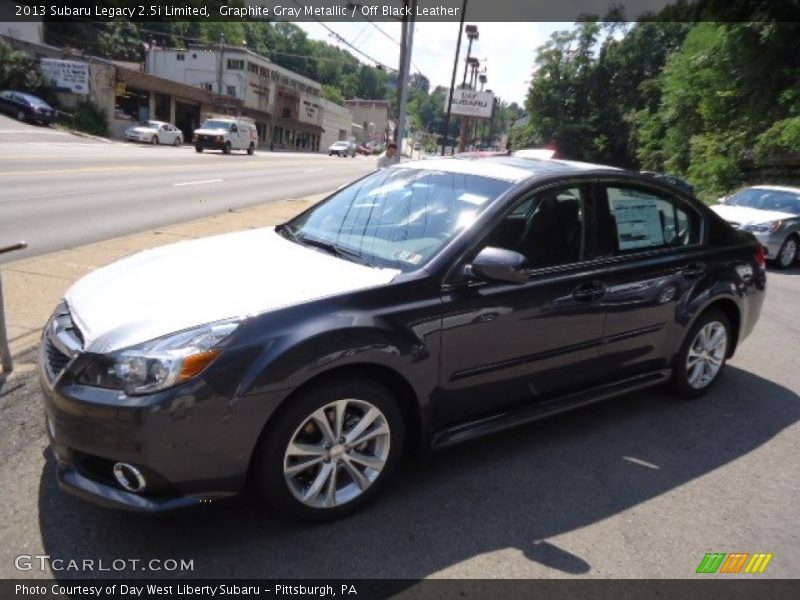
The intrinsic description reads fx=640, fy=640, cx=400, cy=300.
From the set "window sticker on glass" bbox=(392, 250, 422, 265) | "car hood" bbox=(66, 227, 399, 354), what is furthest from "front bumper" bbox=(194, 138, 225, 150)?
"window sticker on glass" bbox=(392, 250, 422, 265)

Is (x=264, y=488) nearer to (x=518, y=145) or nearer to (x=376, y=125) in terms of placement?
(x=518, y=145)

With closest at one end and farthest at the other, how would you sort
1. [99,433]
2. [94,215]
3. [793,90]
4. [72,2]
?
[99,433], [94,215], [793,90], [72,2]

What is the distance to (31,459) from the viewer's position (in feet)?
10.6

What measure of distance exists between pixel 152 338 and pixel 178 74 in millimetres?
71488

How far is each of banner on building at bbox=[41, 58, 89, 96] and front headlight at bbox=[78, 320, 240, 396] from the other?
42570mm

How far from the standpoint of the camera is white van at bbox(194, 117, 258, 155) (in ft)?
119

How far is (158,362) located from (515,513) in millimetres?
1798

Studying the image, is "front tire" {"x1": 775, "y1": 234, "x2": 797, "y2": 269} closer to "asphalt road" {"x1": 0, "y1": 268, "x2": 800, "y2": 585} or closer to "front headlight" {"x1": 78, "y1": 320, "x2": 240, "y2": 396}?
"asphalt road" {"x1": 0, "y1": 268, "x2": 800, "y2": 585}

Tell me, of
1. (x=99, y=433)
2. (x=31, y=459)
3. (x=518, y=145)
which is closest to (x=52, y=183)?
(x=31, y=459)

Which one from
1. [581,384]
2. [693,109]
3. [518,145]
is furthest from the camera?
[518,145]

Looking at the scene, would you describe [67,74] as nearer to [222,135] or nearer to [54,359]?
[222,135]

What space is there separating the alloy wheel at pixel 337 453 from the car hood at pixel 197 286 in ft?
1.79

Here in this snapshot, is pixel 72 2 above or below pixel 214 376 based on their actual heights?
above

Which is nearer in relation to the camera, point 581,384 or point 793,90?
point 581,384
